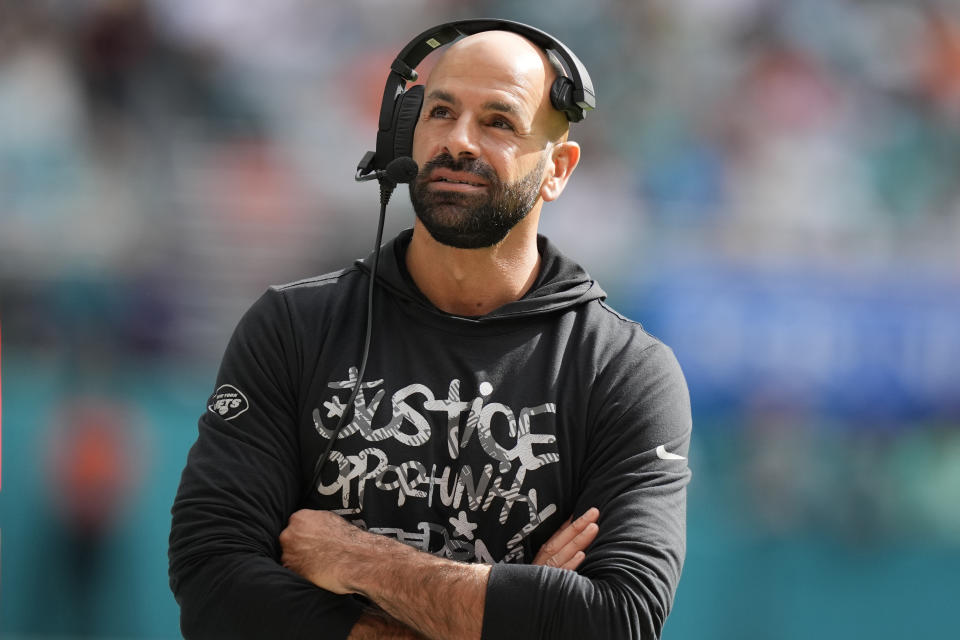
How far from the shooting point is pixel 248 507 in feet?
6.01

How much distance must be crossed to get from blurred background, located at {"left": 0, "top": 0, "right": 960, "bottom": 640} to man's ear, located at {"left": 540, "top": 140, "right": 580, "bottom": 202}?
6.28 feet

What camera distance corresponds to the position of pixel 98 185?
4016mm

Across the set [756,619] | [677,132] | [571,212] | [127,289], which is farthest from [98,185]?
[756,619]

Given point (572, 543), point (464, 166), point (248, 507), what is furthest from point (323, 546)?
point (464, 166)

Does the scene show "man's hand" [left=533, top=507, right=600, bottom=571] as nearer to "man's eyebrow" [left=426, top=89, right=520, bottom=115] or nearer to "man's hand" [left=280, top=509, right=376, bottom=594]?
"man's hand" [left=280, top=509, right=376, bottom=594]

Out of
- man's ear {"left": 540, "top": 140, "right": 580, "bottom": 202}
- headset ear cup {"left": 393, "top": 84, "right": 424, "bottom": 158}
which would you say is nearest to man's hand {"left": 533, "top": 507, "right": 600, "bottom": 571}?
man's ear {"left": 540, "top": 140, "right": 580, "bottom": 202}

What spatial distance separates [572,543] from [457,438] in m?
0.26

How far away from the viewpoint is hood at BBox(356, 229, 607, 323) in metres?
2.02

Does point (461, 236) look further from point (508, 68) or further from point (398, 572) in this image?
point (398, 572)

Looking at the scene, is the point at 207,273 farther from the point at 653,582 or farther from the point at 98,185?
the point at 653,582

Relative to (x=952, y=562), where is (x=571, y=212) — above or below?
above

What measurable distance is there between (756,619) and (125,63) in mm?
Answer: 3040

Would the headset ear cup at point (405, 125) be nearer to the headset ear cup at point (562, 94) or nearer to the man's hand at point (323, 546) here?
the headset ear cup at point (562, 94)

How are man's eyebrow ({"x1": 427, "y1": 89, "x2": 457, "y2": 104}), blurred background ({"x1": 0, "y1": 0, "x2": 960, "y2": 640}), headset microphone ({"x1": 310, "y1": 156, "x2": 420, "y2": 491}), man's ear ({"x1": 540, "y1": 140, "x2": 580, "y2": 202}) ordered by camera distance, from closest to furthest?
headset microphone ({"x1": 310, "y1": 156, "x2": 420, "y2": 491}) → man's eyebrow ({"x1": 427, "y1": 89, "x2": 457, "y2": 104}) → man's ear ({"x1": 540, "y1": 140, "x2": 580, "y2": 202}) → blurred background ({"x1": 0, "y1": 0, "x2": 960, "y2": 640})
